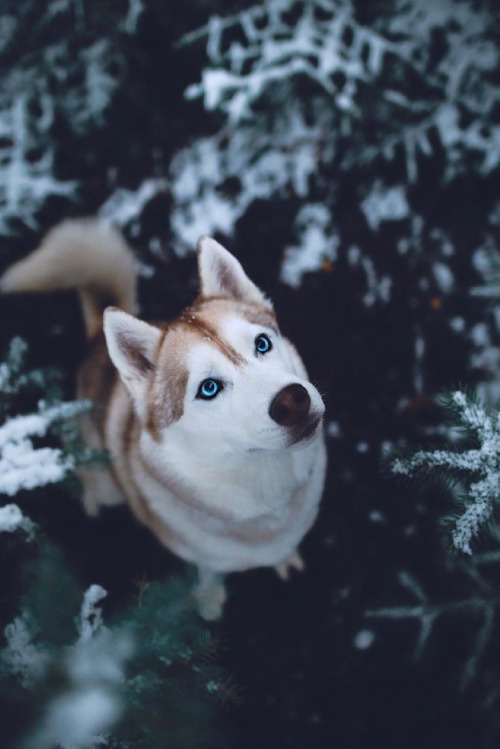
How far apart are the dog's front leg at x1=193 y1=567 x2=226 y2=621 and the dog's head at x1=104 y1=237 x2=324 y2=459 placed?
0.85m

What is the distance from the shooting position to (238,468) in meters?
1.59

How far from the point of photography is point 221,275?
A: 1722 mm

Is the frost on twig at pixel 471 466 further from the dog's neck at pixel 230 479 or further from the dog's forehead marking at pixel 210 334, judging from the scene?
the dog's forehead marking at pixel 210 334

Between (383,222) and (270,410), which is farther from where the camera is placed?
(383,222)

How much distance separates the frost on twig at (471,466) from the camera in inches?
49.7

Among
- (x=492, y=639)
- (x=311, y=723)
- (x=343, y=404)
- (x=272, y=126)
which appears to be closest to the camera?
(x=492, y=639)

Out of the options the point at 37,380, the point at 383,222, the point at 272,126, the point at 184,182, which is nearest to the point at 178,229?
the point at 184,182

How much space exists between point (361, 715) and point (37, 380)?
216 cm

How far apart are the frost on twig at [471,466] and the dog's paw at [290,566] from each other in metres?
1.24

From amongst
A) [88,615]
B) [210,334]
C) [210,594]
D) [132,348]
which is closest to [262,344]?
[210,334]

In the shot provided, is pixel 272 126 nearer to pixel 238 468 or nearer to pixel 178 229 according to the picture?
pixel 178 229

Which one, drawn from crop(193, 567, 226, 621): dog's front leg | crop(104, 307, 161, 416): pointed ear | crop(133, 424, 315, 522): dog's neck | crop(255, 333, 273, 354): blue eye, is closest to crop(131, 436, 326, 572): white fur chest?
crop(133, 424, 315, 522): dog's neck

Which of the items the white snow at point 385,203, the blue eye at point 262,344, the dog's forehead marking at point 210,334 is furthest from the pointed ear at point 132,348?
the white snow at point 385,203

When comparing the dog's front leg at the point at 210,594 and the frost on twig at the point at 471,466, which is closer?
the frost on twig at the point at 471,466
